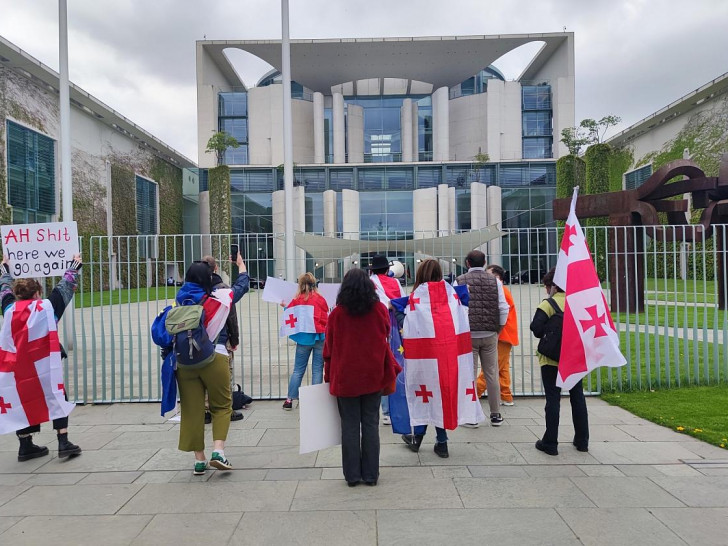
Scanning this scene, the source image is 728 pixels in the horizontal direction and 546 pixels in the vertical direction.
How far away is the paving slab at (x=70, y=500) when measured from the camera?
12.1ft

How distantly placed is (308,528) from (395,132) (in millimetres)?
45917

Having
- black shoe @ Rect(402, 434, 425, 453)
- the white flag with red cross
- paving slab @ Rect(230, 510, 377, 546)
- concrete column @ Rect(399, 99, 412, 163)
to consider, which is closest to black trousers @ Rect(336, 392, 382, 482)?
paving slab @ Rect(230, 510, 377, 546)

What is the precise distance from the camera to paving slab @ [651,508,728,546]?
3.13 m

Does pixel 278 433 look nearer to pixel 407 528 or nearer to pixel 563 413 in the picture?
pixel 407 528

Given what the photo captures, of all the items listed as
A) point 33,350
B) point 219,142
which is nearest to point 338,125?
point 219,142

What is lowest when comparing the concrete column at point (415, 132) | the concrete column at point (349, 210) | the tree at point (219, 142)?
the concrete column at point (349, 210)

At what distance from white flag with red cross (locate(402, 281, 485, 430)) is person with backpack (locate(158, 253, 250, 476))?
163 cm

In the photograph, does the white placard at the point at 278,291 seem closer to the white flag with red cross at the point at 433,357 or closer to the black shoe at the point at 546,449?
the white flag with red cross at the point at 433,357

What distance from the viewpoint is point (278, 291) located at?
675 cm

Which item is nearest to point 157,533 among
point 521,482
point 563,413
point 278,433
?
point 278,433

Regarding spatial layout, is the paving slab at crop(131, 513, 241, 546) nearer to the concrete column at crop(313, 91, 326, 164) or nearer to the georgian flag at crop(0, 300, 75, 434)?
the georgian flag at crop(0, 300, 75, 434)

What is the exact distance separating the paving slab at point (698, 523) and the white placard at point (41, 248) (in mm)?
6178

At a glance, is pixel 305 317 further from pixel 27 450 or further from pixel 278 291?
pixel 27 450

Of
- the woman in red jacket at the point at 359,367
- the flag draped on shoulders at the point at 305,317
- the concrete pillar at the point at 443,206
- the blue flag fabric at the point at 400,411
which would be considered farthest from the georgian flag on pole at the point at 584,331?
the concrete pillar at the point at 443,206
